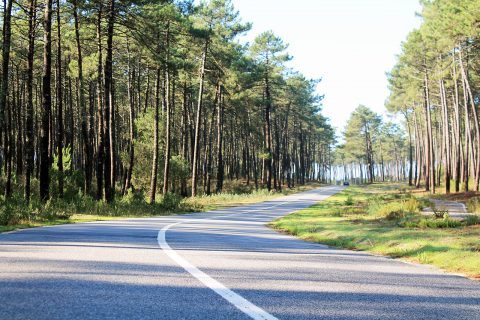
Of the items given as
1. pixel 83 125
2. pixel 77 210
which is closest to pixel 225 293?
pixel 77 210

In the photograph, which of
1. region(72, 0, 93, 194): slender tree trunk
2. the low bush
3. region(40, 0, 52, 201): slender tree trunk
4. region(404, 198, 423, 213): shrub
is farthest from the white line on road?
the low bush

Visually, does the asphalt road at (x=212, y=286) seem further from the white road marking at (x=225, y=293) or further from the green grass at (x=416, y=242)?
the green grass at (x=416, y=242)

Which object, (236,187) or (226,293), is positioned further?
(236,187)

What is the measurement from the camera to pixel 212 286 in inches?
211

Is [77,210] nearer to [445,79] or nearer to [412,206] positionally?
[412,206]

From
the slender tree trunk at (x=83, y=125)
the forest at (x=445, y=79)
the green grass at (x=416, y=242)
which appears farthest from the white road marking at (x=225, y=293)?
the forest at (x=445, y=79)

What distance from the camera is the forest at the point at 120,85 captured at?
2575 centimetres

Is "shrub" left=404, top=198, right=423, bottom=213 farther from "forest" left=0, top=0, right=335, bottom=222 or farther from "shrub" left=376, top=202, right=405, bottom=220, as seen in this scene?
"forest" left=0, top=0, right=335, bottom=222

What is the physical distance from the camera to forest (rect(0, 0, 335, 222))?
25.8 m

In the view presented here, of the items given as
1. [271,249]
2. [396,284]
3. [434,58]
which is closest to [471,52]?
[434,58]

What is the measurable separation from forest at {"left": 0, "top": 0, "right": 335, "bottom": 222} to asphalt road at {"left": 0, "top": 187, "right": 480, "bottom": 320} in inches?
513

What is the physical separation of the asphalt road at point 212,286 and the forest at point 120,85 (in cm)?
1302

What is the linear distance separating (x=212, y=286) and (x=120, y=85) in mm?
55166

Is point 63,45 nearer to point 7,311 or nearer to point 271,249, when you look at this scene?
point 271,249
